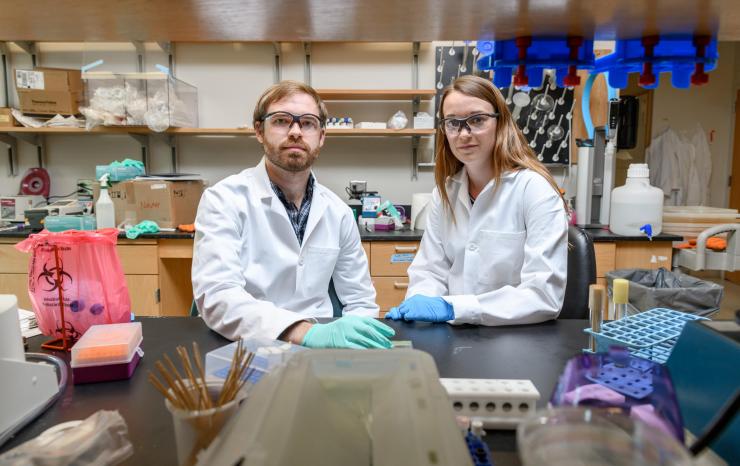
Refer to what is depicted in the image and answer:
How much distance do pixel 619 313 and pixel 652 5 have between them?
73 centimetres

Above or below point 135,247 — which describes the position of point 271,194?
above

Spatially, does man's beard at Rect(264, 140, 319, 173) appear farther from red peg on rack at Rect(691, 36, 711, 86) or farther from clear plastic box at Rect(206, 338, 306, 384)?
red peg on rack at Rect(691, 36, 711, 86)

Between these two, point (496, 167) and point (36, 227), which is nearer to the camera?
point (496, 167)

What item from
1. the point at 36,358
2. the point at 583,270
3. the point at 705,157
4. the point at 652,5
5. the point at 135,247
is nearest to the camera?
the point at 652,5

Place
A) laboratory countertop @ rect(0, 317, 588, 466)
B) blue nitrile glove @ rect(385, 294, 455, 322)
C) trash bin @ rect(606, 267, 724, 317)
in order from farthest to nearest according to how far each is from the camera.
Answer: trash bin @ rect(606, 267, 724, 317) → blue nitrile glove @ rect(385, 294, 455, 322) → laboratory countertop @ rect(0, 317, 588, 466)

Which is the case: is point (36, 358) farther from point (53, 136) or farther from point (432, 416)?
point (53, 136)

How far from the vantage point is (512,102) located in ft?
10.6

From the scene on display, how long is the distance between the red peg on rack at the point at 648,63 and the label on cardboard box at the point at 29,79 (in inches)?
138

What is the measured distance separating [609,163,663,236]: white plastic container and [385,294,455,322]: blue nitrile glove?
1981 mm

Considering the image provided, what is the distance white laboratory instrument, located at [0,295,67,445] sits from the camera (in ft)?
2.40

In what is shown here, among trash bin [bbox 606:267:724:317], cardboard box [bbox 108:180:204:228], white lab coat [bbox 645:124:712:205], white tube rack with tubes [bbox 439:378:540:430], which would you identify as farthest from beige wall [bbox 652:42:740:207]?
white tube rack with tubes [bbox 439:378:540:430]

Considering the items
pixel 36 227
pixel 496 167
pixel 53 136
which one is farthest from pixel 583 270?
pixel 53 136

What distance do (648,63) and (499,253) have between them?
2.98ft

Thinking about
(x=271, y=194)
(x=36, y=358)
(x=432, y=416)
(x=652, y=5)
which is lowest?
(x=36, y=358)
